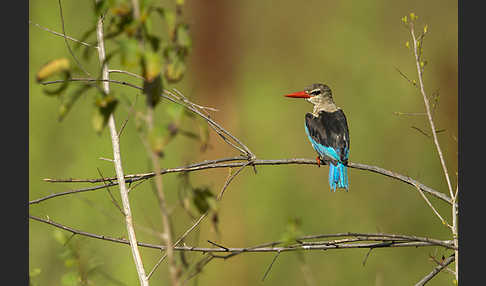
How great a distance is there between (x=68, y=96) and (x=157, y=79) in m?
0.25

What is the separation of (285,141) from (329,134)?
140 cm

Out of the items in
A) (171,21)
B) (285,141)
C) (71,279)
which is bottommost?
(71,279)

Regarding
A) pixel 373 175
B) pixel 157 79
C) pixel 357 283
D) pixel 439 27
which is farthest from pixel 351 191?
pixel 157 79

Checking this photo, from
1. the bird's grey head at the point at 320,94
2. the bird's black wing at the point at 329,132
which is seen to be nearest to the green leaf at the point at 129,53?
the bird's black wing at the point at 329,132

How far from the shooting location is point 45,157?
540 centimetres

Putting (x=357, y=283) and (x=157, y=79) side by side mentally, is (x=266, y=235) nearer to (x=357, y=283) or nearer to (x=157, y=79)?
(x=357, y=283)

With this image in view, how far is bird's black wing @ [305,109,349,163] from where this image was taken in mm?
4336

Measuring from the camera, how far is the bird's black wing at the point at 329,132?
4.34m

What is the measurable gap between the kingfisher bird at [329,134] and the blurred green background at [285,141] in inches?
29.0

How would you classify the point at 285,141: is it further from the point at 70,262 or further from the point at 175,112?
the point at 175,112

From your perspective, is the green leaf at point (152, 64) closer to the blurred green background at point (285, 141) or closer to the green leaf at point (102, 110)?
the green leaf at point (102, 110)

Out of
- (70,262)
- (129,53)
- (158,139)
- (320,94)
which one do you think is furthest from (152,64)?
(320,94)

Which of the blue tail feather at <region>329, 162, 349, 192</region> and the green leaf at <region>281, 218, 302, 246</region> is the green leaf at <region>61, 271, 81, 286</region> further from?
the blue tail feather at <region>329, 162, 349, 192</region>

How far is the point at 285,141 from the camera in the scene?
19.2 ft
